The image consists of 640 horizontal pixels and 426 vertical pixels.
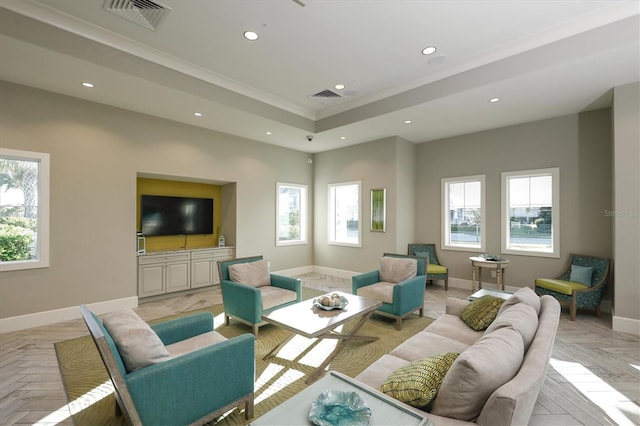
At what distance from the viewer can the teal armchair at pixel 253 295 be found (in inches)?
135

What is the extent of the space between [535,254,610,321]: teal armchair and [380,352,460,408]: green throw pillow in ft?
12.1

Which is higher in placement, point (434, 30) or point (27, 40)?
point (434, 30)

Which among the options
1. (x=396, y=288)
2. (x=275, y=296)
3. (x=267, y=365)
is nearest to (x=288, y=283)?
(x=275, y=296)

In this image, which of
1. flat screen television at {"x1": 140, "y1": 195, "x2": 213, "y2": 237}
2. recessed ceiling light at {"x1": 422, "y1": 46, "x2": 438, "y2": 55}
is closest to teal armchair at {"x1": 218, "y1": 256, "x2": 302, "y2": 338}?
flat screen television at {"x1": 140, "y1": 195, "x2": 213, "y2": 237}

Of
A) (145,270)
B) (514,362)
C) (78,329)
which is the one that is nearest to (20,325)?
(78,329)

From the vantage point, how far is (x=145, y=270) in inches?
188

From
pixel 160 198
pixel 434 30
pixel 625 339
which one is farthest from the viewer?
pixel 160 198

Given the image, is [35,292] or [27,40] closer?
[27,40]

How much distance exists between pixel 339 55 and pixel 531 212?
4.20 m

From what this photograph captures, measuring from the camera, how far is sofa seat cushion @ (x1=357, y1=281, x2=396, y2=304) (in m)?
3.83

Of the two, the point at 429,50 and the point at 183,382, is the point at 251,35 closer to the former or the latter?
the point at 429,50

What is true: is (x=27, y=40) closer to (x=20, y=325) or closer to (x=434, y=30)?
(x=20, y=325)

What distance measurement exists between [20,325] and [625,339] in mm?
7288

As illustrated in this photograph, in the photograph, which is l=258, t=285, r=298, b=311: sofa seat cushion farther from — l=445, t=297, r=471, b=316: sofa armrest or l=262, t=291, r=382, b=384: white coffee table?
l=445, t=297, r=471, b=316: sofa armrest
